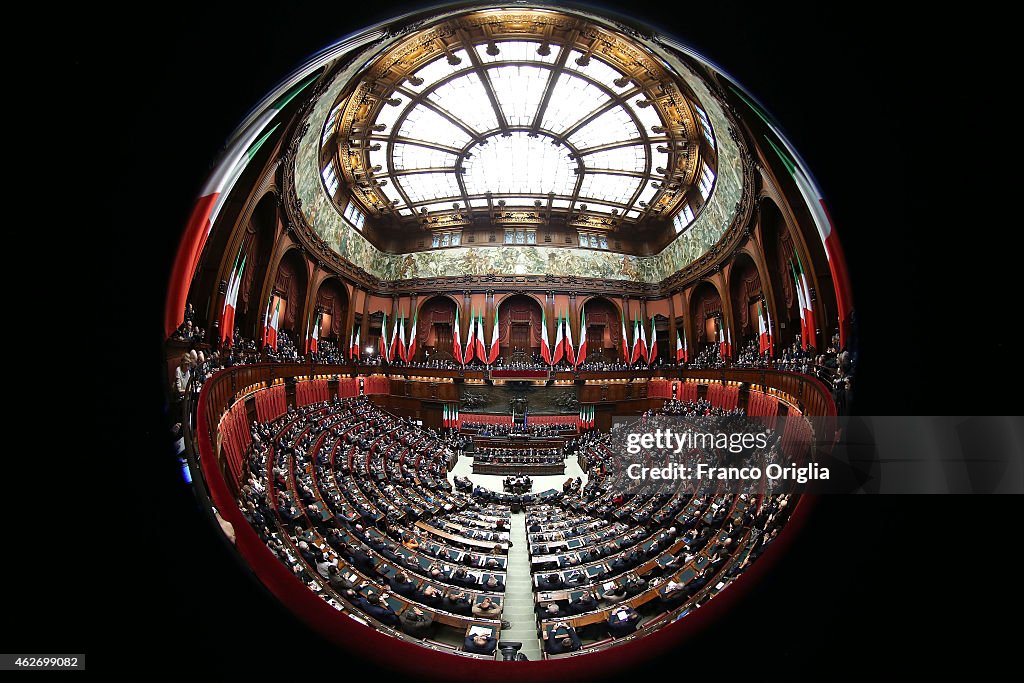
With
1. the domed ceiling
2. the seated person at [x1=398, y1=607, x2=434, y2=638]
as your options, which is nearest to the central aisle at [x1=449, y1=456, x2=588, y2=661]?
the seated person at [x1=398, y1=607, x2=434, y2=638]

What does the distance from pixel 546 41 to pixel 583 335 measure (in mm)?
4303

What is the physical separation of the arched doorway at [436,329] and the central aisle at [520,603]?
134 inches

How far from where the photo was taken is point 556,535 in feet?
16.2

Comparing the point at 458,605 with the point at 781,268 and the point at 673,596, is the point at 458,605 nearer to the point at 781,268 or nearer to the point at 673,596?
the point at 673,596

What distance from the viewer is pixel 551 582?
3.81 m

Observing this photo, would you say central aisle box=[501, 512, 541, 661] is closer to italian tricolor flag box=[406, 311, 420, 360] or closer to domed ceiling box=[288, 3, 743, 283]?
italian tricolor flag box=[406, 311, 420, 360]

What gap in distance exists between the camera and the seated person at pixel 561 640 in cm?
234

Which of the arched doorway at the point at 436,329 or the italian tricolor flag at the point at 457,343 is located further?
the italian tricolor flag at the point at 457,343

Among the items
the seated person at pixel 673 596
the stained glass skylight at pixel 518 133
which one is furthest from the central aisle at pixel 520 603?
the stained glass skylight at pixel 518 133

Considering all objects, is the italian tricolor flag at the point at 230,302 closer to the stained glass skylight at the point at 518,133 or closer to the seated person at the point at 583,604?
the stained glass skylight at the point at 518,133

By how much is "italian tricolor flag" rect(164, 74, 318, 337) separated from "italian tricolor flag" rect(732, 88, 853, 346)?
2.06 meters

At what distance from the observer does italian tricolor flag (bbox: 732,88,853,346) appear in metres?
1.39

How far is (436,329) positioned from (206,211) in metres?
5.02

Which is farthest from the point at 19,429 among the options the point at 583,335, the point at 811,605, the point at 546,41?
the point at 583,335
